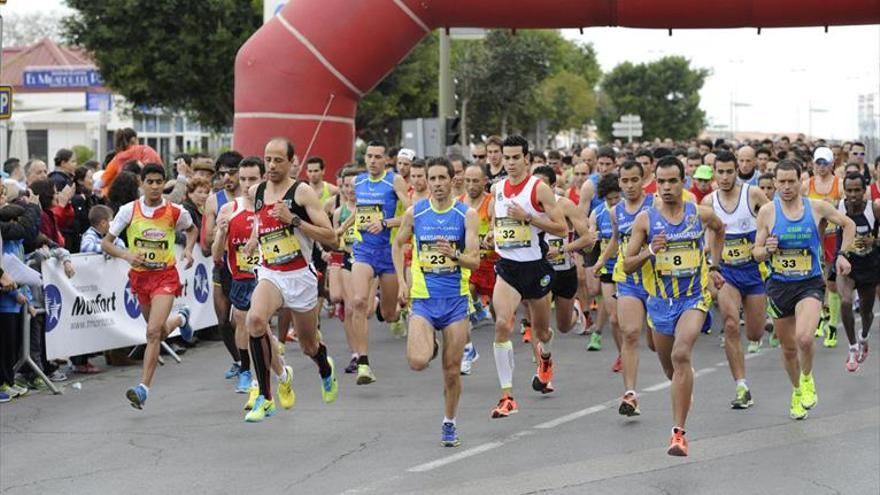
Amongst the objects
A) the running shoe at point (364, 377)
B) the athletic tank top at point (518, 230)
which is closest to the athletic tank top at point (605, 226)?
the athletic tank top at point (518, 230)

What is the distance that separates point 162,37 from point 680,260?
3387cm

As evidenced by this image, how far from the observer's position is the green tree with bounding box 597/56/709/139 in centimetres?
10912

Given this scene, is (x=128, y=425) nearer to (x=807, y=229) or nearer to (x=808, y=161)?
→ (x=807, y=229)

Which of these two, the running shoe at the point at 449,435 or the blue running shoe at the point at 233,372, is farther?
the blue running shoe at the point at 233,372

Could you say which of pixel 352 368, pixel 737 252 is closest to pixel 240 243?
pixel 352 368

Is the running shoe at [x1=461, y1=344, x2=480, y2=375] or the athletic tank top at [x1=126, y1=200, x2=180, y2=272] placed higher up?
the athletic tank top at [x1=126, y1=200, x2=180, y2=272]

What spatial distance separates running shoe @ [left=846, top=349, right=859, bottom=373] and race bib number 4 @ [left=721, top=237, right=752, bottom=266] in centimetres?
196

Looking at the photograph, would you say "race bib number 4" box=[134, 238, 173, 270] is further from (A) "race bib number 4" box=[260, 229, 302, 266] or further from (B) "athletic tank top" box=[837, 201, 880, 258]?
(B) "athletic tank top" box=[837, 201, 880, 258]

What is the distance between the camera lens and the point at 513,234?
11906mm

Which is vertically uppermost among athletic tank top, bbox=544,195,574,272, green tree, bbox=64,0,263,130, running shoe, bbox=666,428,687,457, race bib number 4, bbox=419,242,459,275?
green tree, bbox=64,0,263,130

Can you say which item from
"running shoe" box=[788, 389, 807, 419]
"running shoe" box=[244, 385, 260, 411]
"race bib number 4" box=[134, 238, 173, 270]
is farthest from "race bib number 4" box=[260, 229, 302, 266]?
"running shoe" box=[788, 389, 807, 419]

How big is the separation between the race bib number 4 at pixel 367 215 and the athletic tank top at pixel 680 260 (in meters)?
4.44

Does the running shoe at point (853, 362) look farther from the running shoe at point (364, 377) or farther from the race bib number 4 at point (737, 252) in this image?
the running shoe at point (364, 377)

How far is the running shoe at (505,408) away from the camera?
1116 cm
